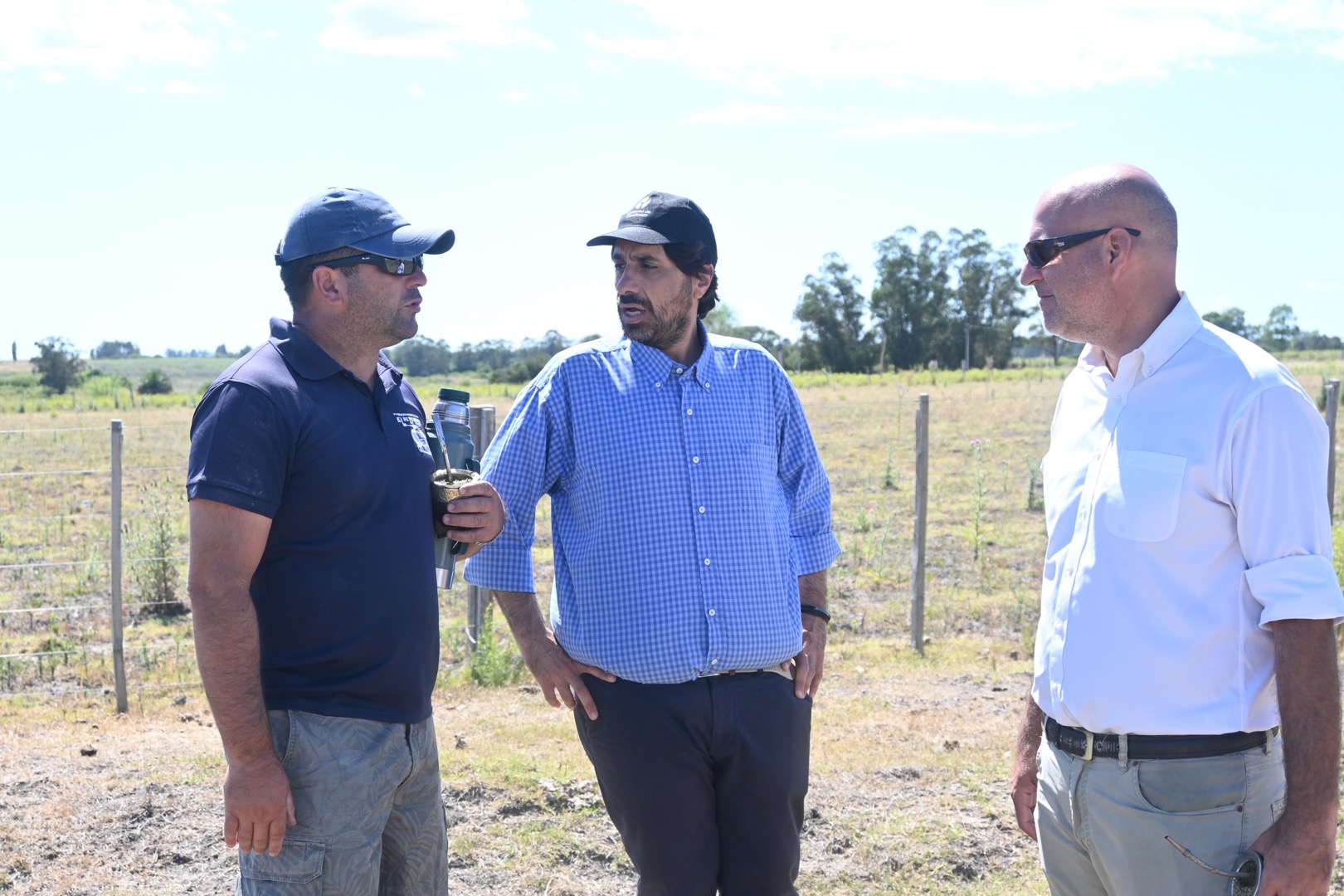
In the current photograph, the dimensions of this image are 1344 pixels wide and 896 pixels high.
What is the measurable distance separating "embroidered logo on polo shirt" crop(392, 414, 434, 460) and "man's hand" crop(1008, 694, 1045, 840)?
1617 mm

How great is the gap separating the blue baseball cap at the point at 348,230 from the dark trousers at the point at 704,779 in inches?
48.3

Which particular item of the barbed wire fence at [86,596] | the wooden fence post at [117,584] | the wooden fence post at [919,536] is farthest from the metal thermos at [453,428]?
the wooden fence post at [919,536]

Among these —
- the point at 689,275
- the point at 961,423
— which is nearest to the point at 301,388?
the point at 689,275

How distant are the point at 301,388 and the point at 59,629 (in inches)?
300

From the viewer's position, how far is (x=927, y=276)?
73.6 m

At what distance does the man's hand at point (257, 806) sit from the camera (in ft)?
7.58

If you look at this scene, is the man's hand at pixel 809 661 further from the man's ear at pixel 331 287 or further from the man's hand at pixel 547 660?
the man's ear at pixel 331 287

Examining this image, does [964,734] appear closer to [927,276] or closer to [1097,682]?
[1097,682]

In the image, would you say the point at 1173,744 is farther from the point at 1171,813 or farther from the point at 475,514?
the point at 475,514

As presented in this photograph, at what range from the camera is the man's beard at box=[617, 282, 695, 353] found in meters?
3.11

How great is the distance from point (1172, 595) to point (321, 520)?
180 cm

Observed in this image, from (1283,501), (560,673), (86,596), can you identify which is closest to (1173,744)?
(1283,501)

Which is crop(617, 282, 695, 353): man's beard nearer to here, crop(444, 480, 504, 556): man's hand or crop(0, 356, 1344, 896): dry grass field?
crop(444, 480, 504, 556): man's hand

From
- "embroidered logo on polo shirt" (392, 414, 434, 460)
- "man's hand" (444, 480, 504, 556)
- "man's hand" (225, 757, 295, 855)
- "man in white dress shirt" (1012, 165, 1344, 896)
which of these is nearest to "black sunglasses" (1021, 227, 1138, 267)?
"man in white dress shirt" (1012, 165, 1344, 896)
